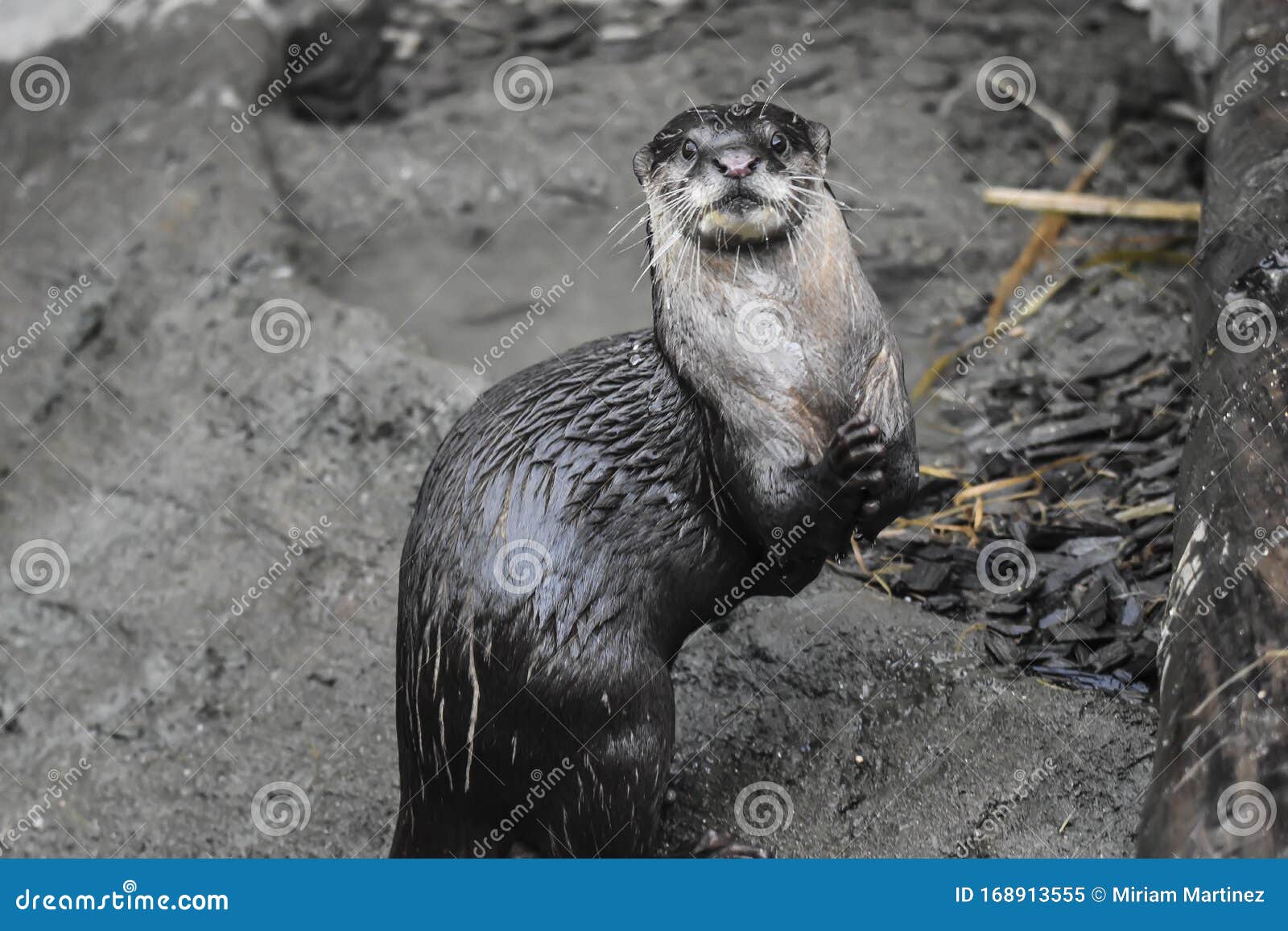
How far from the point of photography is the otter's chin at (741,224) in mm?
2514

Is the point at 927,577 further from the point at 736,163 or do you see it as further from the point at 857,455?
the point at 736,163

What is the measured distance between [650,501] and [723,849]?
0.74 metres

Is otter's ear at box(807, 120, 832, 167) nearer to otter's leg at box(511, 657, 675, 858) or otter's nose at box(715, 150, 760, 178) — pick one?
otter's nose at box(715, 150, 760, 178)

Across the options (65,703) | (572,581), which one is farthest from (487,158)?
(572,581)

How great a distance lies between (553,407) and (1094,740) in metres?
1.34

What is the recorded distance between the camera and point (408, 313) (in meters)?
4.71

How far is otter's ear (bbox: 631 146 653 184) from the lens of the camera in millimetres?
2662

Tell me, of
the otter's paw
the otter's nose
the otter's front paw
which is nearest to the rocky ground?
the otter's paw

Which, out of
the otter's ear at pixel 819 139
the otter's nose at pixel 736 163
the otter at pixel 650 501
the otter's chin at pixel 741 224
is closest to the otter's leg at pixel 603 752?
the otter at pixel 650 501

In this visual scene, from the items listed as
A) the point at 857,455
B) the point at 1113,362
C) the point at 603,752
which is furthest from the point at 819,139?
the point at 1113,362

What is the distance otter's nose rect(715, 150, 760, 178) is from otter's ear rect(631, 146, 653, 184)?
0.22 meters

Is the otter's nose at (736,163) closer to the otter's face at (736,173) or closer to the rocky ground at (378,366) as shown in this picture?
the otter's face at (736,173)

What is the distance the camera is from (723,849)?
2.86 meters

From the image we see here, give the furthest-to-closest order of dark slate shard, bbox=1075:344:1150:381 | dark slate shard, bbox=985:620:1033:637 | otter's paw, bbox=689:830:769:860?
dark slate shard, bbox=1075:344:1150:381
dark slate shard, bbox=985:620:1033:637
otter's paw, bbox=689:830:769:860
